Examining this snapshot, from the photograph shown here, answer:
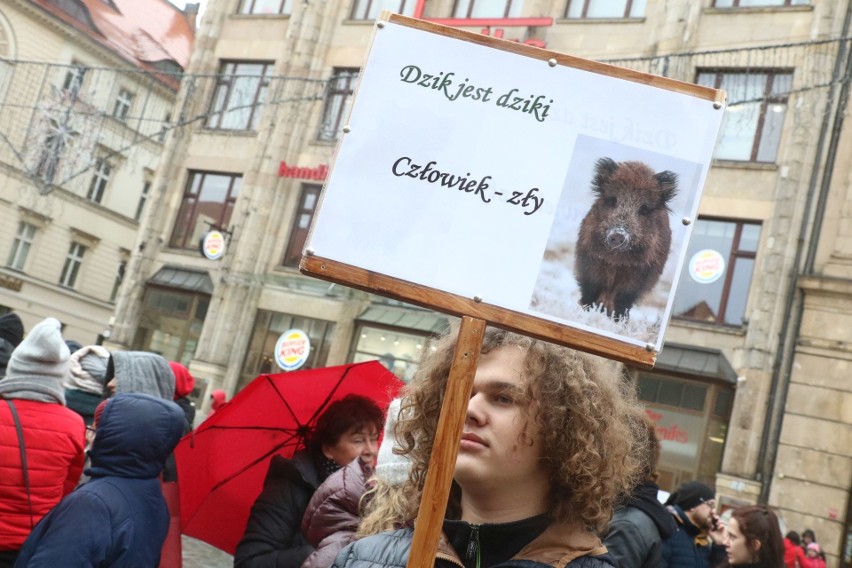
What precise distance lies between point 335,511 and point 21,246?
35.2m

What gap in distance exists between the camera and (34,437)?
3.87 m

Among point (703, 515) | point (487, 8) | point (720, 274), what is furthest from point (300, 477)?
point (487, 8)

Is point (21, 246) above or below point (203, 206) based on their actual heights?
below

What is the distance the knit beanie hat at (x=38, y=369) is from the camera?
395 cm

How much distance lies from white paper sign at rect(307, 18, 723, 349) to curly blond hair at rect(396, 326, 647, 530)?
0.41 feet

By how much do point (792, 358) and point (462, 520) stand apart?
16.6 meters

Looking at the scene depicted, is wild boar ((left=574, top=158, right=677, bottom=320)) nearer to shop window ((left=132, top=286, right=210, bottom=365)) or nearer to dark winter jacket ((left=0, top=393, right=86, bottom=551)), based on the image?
dark winter jacket ((left=0, top=393, right=86, bottom=551))

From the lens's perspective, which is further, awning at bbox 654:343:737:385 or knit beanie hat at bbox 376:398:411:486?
awning at bbox 654:343:737:385

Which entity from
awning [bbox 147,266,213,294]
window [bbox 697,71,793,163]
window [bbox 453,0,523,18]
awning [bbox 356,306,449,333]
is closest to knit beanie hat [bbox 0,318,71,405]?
window [bbox 697,71,793,163]

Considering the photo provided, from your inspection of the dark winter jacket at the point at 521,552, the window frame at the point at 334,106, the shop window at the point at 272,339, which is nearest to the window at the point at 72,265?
the shop window at the point at 272,339

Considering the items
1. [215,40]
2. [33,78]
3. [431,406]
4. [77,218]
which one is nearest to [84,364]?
[431,406]

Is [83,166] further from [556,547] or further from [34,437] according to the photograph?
[556,547]

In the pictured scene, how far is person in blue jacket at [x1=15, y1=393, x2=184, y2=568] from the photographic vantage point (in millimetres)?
3225

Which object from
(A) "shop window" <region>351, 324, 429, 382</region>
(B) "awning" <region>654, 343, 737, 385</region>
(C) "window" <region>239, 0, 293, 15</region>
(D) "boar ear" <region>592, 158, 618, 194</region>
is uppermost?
(C) "window" <region>239, 0, 293, 15</region>
